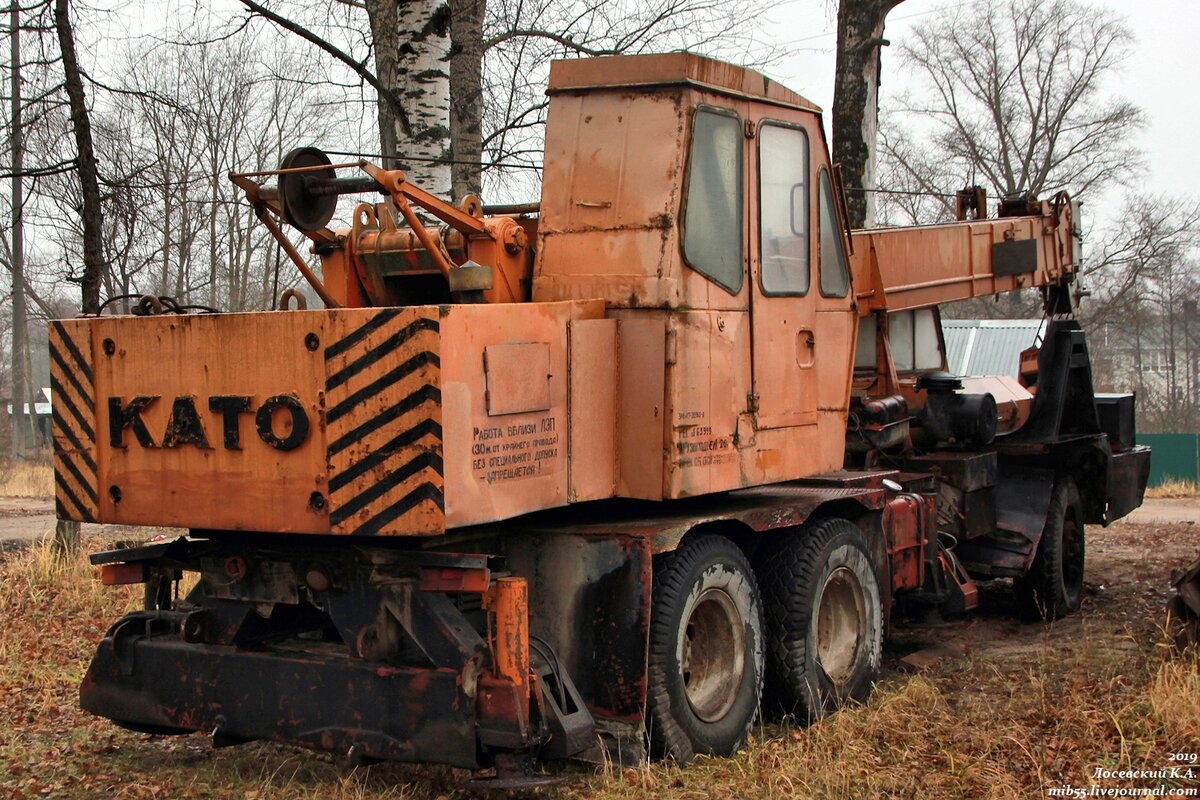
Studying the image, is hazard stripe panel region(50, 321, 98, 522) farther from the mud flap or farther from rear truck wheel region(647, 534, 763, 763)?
the mud flap

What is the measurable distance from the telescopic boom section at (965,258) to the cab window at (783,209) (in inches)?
68.4

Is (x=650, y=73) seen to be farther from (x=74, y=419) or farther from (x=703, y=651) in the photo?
(x=74, y=419)

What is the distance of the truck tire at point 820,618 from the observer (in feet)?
21.9

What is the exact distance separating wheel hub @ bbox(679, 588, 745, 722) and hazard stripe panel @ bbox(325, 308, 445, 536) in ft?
5.75

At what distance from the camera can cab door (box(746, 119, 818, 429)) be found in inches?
253

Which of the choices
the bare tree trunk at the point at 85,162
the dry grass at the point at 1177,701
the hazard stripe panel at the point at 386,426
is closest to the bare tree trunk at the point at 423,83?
the bare tree trunk at the point at 85,162

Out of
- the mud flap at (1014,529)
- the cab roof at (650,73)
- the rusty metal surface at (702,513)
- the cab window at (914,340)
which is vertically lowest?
the mud flap at (1014,529)

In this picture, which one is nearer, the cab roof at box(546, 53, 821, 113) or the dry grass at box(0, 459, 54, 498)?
the cab roof at box(546, 53, 821, 113)

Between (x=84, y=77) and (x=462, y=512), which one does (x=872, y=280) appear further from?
(x=84, y=77)

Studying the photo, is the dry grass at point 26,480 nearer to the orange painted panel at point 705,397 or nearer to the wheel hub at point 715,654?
the wheel hub at point 715,654

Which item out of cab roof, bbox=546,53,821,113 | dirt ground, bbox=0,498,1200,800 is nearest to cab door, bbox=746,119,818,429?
cab roof, bbox=546,53,821,113

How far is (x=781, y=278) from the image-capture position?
6.65m

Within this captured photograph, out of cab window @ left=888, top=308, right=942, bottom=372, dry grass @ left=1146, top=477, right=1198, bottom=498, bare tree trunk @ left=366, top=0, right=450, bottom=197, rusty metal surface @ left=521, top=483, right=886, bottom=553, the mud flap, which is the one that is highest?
bare tree trunk @ left=366, top=0, right=450, bottom=197

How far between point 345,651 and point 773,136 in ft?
10.6
